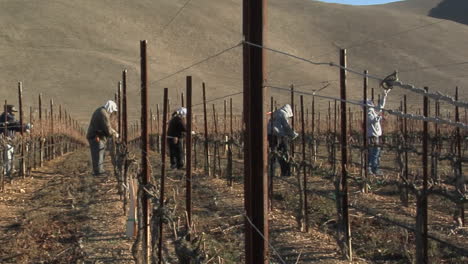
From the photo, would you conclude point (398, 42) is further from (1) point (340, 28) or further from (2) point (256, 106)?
(2) point (256, 106)

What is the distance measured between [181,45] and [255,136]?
223 ft

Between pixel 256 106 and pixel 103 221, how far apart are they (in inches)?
190

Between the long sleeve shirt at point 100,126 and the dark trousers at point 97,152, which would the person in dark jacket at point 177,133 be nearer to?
the dark trousers at point 97,152

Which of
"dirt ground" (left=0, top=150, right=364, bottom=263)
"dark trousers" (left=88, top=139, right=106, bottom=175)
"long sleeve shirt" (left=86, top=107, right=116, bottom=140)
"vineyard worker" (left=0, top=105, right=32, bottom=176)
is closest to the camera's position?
"dirt ground" (left=0, top=150, right=364, bottom=263)

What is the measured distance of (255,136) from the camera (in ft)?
10.8

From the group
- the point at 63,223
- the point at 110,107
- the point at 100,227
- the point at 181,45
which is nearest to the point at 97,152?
the point at 110,107

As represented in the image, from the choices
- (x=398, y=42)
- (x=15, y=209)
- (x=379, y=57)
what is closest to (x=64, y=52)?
(x=379, y=57)

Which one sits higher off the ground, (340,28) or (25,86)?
(340,28)

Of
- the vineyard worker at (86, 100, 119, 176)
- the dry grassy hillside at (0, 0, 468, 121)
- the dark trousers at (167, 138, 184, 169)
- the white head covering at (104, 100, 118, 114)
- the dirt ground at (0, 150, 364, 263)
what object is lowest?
the dirt ground at (0, 150, 364, 263)

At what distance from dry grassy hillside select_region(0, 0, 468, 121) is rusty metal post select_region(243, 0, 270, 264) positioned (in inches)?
1704

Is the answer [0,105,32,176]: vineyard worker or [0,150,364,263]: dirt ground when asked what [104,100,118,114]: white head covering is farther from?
[0,105,32,176]: vineyard worker

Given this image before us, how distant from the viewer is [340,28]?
275ft

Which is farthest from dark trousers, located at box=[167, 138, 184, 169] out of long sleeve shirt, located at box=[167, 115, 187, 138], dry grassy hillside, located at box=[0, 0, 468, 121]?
dry grassy hillside, located at box=[0, 0, 468, 121]

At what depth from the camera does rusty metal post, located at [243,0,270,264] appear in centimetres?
327
